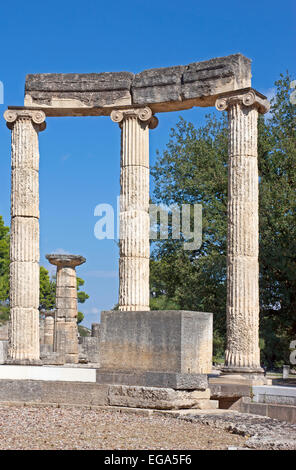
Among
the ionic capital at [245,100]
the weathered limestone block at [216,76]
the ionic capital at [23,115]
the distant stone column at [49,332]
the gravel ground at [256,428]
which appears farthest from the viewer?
the distant stone column at [49,332]

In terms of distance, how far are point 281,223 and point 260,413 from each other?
1236 centimetres

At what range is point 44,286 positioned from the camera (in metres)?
64.1

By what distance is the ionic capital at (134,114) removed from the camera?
18.1 metres

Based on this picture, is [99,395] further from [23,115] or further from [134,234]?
[23,115]

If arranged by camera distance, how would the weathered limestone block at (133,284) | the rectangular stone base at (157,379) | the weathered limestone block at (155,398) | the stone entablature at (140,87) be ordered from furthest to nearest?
1. the weathered limestone block at (133,284)
2. the stone entablature at (140,87)
3. the rectangular stone base at (157,379)
4. the weathered limestone block at (155,398)

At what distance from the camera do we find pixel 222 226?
82.0ft

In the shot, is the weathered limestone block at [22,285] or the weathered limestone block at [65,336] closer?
Result: the weathered limestone block at [22,285]

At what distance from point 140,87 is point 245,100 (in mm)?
3049

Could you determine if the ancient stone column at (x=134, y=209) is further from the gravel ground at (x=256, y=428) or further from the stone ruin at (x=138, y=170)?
the gravel ground at (x=256, y=428)

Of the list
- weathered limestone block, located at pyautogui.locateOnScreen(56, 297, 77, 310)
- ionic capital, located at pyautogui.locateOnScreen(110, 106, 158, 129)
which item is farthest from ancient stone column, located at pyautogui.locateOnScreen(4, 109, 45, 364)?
weathered limestone block, located at pyautogui.locateOnScreen(56, 297, 77, 310)

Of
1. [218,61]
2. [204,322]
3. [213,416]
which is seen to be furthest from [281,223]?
[213,416]

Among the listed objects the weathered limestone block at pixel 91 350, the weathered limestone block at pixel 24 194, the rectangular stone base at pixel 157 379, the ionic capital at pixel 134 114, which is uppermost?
the ionic capital at pixel 134 114

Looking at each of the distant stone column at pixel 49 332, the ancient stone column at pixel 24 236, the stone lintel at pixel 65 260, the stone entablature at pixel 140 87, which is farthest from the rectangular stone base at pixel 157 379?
the distant stone column at pixel 49 332

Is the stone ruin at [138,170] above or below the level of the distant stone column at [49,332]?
above
